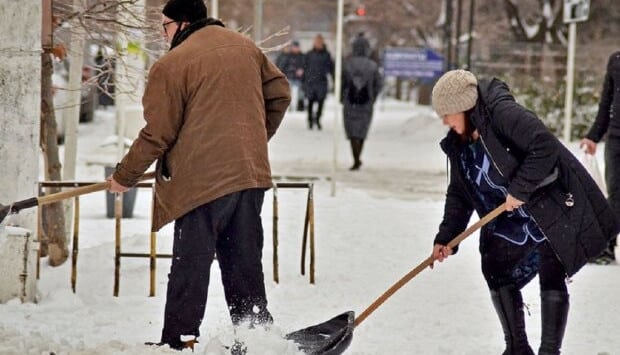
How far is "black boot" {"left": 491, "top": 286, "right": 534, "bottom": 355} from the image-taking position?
561 centimetres

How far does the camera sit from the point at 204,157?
535cm

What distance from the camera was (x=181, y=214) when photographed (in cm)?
539

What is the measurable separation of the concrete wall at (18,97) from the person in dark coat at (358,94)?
9.21 metres

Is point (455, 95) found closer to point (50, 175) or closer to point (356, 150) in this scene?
point (50, 175)

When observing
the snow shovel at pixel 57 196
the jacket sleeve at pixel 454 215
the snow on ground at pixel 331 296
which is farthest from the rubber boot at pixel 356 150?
the snow shovel at pixel 57 196

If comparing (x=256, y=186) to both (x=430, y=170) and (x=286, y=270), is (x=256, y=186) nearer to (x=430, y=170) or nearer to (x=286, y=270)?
(x=286, y=270)

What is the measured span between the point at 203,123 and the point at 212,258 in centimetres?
64

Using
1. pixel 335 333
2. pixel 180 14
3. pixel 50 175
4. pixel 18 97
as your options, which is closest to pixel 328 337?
pixel 335 333

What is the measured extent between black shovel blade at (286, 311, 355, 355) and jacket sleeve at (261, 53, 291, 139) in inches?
38.8

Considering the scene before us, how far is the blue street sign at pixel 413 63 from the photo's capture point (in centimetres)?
2503

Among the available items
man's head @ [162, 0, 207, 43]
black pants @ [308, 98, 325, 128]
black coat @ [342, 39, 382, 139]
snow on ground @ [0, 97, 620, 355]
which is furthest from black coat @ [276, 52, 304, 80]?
man's head @ [162, 0, 207, 43]

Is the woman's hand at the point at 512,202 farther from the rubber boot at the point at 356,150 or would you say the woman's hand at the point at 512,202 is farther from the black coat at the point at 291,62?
the black coat at the point at 291,62

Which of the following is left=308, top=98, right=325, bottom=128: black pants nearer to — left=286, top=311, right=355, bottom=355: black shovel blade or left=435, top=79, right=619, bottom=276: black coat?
left=286, top=311, right=355, bottom=355: black shovel blade

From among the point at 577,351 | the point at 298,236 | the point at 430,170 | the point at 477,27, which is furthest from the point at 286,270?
the point at 477,27
